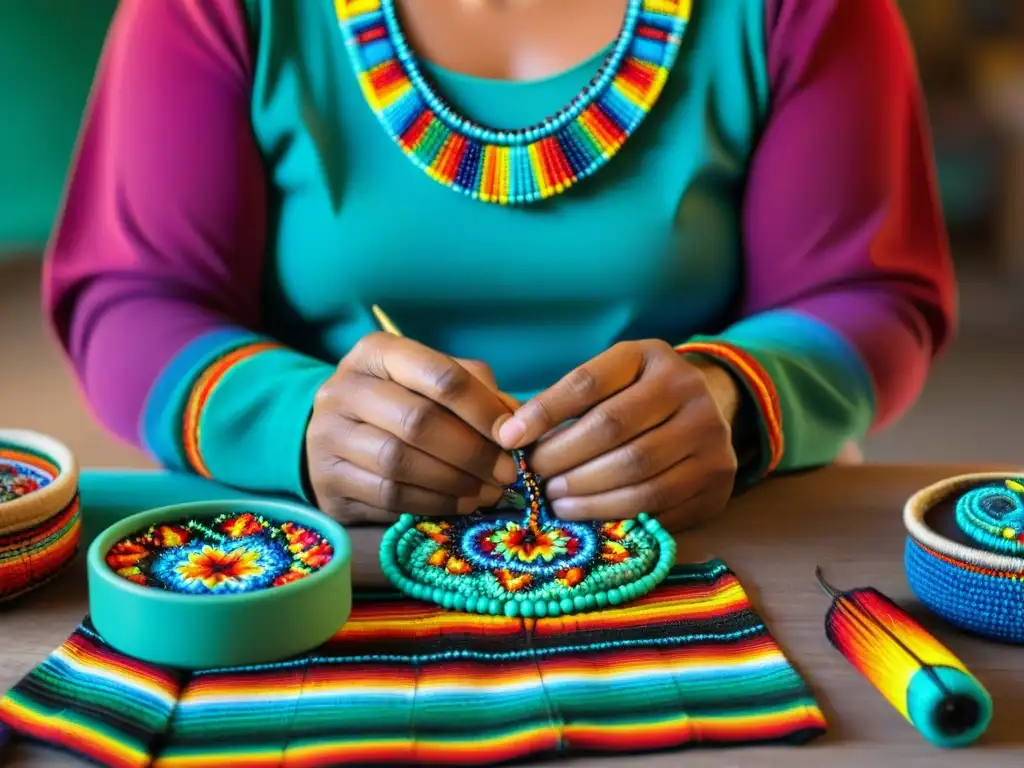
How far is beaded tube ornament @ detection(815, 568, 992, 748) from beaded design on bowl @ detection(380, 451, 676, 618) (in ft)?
0.37

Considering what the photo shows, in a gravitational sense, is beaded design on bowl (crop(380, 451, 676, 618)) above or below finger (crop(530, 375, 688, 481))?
below

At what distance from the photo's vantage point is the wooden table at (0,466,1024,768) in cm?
55

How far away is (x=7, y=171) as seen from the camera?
242 centimetres

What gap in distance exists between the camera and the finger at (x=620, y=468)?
0.79m

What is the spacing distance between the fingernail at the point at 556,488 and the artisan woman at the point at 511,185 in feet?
0.73

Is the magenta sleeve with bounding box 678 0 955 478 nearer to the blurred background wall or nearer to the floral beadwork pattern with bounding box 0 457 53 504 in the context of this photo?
the floral beadwork pattern with bounding box 0 457 53 504

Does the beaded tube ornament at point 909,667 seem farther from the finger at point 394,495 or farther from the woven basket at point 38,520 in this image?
the woven basket at point 38,520

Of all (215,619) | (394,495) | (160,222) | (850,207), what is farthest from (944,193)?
(215,619)

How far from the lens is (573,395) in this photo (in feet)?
2.58

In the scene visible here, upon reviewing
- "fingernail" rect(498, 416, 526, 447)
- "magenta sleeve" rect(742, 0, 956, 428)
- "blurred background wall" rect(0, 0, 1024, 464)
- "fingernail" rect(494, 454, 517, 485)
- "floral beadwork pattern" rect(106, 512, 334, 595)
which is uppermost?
"magenta sleeve" rect(742, 0, 956, 428)

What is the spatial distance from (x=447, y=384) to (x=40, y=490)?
0.25m

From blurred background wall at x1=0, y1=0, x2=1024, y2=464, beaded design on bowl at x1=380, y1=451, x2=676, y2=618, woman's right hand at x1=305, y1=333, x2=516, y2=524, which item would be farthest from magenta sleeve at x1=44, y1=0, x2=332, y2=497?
blurred background wall at x1=0, y1=0, x2=1024, y2=464

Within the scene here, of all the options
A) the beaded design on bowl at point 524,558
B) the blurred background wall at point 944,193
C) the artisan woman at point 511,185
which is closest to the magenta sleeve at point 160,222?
the artisan woman at point 511,185

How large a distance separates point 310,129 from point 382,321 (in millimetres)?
182
